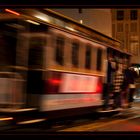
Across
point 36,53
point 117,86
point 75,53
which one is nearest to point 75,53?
point 75,53

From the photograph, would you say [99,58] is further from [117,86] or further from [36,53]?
[36,53]

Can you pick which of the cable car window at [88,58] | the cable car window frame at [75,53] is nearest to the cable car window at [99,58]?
the cable car window at [88,58]

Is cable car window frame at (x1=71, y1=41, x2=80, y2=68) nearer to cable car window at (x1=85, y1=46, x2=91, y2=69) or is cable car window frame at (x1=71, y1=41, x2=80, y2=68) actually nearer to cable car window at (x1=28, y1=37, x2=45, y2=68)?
cable car window at (x1=85, y1=46, x2=91, y2=69)

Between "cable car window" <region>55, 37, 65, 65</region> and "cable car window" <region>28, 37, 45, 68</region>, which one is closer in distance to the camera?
"cable car window" <region>28, 37, 45, 68</region>

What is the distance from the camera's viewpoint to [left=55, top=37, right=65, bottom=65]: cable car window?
10.7 metres

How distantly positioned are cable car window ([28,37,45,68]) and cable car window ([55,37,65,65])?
585 millimetres

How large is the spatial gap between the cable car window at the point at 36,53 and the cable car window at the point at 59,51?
58 centimetres

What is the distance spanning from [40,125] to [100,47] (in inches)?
139

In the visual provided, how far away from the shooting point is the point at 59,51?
10.8 m

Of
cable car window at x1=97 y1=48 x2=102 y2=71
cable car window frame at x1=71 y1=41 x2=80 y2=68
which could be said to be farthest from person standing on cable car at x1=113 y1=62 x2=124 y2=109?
cable car window frame at x1=71 y1=41 x2=80 y2=68

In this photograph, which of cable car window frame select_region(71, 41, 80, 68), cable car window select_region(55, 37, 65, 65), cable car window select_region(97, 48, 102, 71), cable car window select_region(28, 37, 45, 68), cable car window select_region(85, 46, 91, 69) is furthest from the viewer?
cable car window select_region(97, 48, 102, 71)

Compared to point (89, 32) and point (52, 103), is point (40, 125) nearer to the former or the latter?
point (52, 103)

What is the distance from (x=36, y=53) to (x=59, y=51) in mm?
810

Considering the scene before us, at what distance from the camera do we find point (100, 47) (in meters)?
13.3
